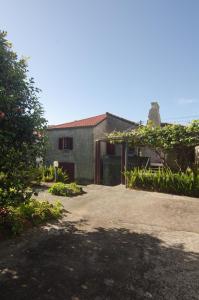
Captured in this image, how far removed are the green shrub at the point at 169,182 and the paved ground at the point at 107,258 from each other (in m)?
2.49

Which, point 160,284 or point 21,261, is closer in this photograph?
point 160,284

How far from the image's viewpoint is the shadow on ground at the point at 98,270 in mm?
4020

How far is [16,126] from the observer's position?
568 centimetres

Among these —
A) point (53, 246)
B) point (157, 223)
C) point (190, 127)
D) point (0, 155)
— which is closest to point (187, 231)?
point (157, 223)

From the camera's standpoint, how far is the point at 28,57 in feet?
20.6

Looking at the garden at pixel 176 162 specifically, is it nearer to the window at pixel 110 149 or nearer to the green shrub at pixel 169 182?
the green shrub at pixel 169 182

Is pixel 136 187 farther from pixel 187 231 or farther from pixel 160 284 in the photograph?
pixel 160 284

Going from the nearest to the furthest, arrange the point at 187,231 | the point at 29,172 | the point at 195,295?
1. the point at 195,295
2. the point at 29,172
3. the point at 187,231

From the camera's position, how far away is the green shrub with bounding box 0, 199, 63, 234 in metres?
6.61

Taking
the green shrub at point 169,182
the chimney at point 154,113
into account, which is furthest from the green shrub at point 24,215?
the chimney at point 154,113

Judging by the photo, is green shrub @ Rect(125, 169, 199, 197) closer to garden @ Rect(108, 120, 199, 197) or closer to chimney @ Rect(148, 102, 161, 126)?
garden @ Rect(108, 120, 199, 197)

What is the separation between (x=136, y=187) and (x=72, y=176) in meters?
10.0

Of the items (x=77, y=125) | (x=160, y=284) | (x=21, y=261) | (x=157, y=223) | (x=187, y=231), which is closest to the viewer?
(x=160, y=284)

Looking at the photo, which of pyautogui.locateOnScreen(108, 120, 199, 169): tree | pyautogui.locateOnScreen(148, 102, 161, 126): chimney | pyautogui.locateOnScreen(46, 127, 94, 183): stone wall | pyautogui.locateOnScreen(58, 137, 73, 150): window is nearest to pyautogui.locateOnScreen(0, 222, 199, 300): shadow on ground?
pyautogui.locateOnScreen(108, 120, 199, 169): tree
